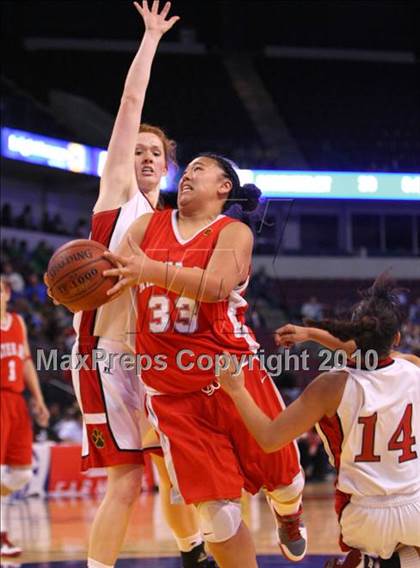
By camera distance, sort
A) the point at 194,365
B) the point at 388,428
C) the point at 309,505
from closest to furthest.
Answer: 1. the point at 388,428
2. the point at 194,365
3. the point at 309,505

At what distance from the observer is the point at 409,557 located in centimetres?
308

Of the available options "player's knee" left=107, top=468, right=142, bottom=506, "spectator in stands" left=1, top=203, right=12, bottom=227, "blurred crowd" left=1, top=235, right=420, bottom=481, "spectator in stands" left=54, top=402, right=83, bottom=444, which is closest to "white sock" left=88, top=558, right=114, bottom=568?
"player's knee" left=107, top=468, right=142, bottom=506

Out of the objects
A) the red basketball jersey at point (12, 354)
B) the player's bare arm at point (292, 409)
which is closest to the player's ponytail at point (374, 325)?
the player's bare arm at point (292, 409)

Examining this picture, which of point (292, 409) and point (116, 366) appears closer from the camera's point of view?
point (292, 409)

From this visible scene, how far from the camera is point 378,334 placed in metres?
3.10

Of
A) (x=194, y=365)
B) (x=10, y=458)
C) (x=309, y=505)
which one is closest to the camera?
(x=194, y=365)

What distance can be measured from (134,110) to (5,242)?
509 inches

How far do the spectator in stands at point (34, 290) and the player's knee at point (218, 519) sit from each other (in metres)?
12.2

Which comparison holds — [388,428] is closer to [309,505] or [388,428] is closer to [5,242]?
[309,505]

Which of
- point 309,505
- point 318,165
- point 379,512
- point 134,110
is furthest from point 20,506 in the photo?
point 318,165

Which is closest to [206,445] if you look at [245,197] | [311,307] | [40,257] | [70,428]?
[245,197]

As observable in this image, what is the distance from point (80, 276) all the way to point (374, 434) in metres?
1.08

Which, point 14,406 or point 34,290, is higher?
point 34,290

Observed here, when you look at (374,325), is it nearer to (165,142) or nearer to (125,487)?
(125,487)
